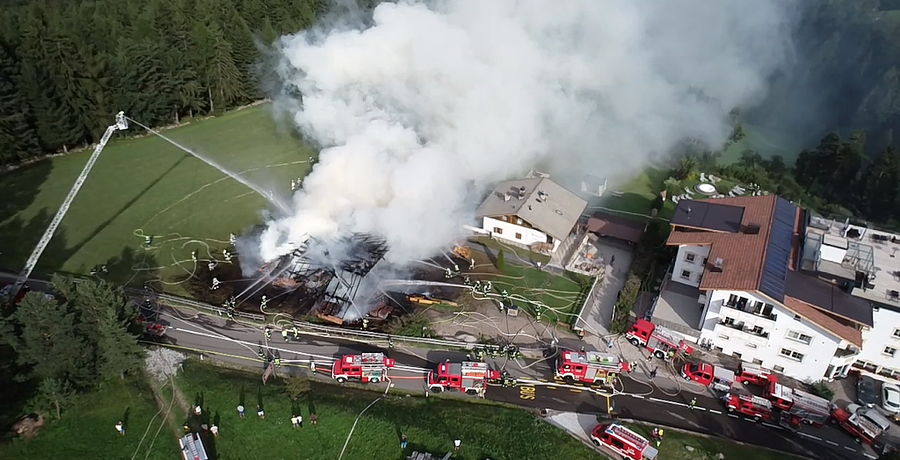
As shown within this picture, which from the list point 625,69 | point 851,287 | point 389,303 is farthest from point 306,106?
point 851,287

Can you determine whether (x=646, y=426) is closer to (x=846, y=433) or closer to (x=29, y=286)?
(x=846, y=433)

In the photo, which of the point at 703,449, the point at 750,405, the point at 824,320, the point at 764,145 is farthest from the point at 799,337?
the point at 764,145

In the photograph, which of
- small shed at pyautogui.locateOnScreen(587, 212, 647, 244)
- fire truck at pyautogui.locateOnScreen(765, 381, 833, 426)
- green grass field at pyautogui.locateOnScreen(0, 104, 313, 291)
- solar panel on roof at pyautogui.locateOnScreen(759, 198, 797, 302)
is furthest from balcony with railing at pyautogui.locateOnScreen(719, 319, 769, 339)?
green grass field at pyautogui.locateOnScreen(0, 104, 313, 291)

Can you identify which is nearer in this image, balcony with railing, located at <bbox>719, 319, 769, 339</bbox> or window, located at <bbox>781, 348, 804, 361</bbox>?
window, located at <bbox>781, 348, 804, 361</bbox>

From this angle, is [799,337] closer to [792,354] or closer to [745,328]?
[792,354]

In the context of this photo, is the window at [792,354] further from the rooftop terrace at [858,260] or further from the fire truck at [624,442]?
the fire truck at [624,442]

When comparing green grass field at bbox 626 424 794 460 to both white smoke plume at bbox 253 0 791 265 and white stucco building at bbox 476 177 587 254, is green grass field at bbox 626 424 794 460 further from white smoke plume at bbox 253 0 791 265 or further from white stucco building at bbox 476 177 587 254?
white smoke plume at bbox 253 0 791 265
